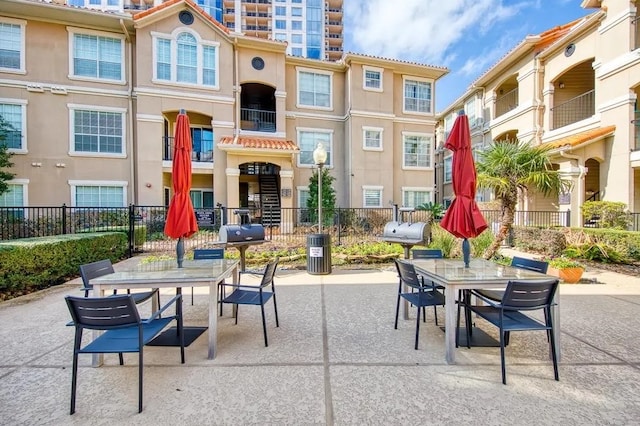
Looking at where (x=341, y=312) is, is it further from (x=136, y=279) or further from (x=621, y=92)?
(x=621, y=92)

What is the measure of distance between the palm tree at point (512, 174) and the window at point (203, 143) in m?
14.2

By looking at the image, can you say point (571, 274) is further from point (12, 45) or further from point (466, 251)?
point (12, 45)

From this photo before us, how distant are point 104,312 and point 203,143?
53.6 feet

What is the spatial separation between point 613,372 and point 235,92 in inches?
685

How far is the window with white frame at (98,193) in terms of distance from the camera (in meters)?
14.5

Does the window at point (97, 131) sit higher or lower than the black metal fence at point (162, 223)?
higher

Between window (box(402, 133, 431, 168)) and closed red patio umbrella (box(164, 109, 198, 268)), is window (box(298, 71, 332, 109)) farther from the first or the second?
closed red patio umbrella (box(164, 109, 198, 268))

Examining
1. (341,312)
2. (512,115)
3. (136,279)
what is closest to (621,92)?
(512,115)

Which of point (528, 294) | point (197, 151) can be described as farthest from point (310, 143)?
point (528, 294)

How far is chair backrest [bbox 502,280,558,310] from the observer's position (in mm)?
3191

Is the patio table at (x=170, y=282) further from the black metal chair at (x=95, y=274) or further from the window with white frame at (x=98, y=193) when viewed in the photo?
the window with white frame at (x=98, y=193)

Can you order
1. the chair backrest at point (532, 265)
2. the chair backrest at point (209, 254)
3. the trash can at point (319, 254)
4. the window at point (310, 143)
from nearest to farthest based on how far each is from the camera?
the chair backrest at point (532, 265) < the chair backrest at point (209, 254) < the trash can at point (319, 254) < the window at point (310, 143)

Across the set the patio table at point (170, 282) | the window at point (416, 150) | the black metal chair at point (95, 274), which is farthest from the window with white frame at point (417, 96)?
the black metal chair at point (95, 274)

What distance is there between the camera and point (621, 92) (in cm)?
1273
